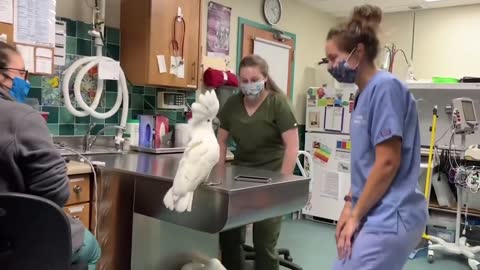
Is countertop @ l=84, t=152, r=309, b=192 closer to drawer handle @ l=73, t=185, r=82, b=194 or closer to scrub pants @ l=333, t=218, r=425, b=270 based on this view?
drawer handle @ l=73, t=185, r=82, b=194

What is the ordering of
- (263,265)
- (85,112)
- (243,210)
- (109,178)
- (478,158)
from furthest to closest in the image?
1. (478,158)
2. (85,112)
3. (263,265)
4. (109,178)
5. (243,210)

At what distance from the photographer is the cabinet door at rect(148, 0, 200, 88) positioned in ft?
9.75

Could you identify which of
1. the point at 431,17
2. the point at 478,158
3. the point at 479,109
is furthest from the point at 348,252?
the point at 431,17

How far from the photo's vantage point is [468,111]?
3793mm

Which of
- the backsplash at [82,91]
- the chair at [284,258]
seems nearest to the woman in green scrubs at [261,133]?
the chair at [284,258]

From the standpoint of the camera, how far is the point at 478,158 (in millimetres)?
3793

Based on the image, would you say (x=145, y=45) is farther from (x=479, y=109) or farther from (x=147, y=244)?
(x=479, y=109)

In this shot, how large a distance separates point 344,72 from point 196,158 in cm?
67

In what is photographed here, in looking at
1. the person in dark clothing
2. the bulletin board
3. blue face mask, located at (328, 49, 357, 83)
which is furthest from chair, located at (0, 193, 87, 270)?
the bulletin board

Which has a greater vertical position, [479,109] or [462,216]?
[479,109]

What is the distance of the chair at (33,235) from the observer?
3.54 ft

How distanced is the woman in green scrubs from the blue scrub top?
1101 mm

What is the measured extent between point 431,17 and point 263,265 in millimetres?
3983

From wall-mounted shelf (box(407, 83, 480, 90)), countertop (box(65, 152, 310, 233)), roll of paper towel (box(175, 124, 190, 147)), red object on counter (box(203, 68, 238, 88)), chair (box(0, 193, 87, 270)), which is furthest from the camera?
wall-mounted shelf (box(407, 83, 480, 90))
